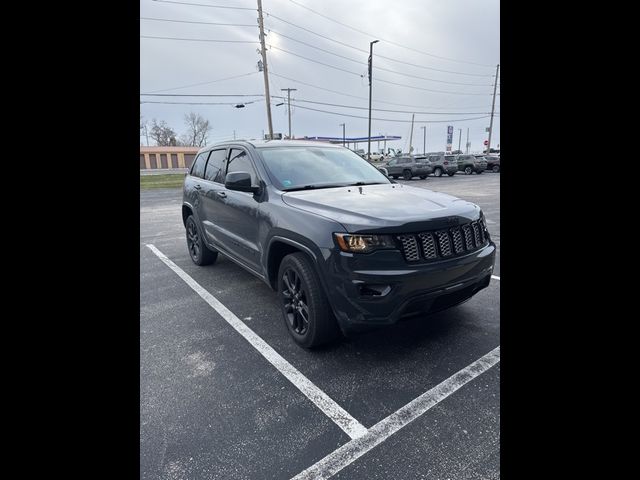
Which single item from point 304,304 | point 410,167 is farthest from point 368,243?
point 410,167

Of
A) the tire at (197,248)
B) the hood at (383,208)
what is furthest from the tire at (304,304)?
the tire at (197,248)

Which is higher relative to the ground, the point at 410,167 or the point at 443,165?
the point at 443,165

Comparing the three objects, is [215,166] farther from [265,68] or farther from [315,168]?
[265,68]

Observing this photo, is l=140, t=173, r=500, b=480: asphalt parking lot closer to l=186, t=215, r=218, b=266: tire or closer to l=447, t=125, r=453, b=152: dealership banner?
l=186, t=215, r=218, b=266: tire

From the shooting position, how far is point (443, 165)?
30.3 metres

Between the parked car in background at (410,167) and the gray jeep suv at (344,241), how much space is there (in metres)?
23.9

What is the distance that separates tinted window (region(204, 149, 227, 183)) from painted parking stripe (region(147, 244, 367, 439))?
154cm

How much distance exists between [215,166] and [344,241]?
308cm

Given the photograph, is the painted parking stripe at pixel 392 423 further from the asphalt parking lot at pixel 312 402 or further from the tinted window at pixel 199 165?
the tinted window at pixel 199 165

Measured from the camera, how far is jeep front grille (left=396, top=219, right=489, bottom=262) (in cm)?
268

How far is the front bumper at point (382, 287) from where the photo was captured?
2.62m

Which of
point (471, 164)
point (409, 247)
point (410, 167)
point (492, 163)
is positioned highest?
point (492, 163)
